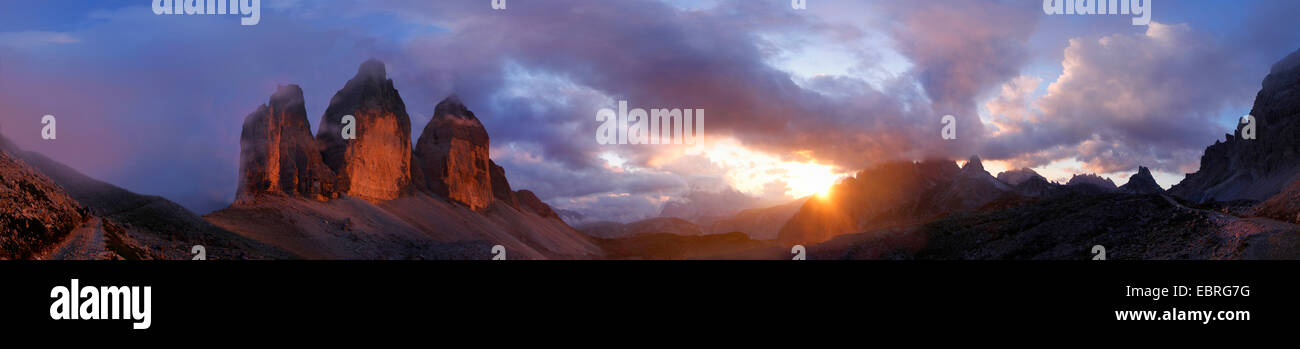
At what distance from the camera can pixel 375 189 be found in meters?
128

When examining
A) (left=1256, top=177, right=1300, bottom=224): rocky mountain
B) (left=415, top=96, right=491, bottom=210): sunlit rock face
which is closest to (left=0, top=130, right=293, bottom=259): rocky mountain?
(left=1256, top=177, right=1300, bottom=224): rocky mountain

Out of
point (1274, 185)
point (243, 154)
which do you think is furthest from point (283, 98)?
point (1274, 185)

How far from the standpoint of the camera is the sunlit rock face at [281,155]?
308ft

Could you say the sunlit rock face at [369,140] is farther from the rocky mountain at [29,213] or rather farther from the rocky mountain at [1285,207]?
the rocky mountain at [1285,207]

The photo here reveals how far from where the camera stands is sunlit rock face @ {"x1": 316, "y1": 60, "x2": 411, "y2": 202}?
401ft

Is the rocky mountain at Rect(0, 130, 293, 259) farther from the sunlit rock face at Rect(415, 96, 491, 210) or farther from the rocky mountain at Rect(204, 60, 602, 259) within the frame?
the sunlit rock face at Rect(415, 96, 491, 210)

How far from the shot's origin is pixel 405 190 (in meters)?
140

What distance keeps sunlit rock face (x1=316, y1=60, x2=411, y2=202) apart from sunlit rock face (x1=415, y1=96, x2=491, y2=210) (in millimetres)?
16619

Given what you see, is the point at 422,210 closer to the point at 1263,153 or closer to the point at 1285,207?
the point at 1285,207

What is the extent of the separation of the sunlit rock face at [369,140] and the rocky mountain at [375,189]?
0.76 feet
